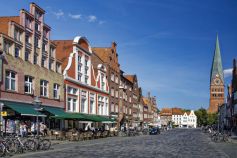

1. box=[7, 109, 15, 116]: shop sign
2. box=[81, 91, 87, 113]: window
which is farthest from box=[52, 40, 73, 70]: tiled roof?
box=[7, 109, 15, 116]: shop sign

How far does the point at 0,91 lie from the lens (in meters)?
37.0

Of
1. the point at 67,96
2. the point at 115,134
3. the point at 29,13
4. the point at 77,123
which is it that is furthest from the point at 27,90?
the point at 115,134

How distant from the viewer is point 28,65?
4306cm

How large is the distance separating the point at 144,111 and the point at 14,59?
9793 cm

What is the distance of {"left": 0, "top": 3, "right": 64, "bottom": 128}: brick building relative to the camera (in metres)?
38.7

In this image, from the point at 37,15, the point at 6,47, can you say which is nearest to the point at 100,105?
the point at 37,15

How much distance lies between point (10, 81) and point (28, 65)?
424 centimetres

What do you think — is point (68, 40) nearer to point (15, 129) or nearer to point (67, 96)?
point (67, 96)

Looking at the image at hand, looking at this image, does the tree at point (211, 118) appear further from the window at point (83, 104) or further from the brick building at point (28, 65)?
the brick building at point (28, 65)

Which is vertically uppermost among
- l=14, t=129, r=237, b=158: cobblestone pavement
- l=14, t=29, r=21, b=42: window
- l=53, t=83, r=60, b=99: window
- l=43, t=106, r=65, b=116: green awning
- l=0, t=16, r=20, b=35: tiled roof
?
l=0, t=16, r=20, b=35: tiled roof

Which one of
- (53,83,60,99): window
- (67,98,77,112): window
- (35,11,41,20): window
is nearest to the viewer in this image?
(35,11,41,20): window

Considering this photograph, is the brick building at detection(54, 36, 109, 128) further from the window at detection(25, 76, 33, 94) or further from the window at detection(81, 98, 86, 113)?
the window at detection(25, 76, 33, 94)

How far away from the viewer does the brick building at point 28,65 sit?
38656mm

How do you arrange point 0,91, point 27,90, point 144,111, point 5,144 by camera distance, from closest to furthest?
point 5,144 → point 0,91 → point 27,90 → point 144,111
